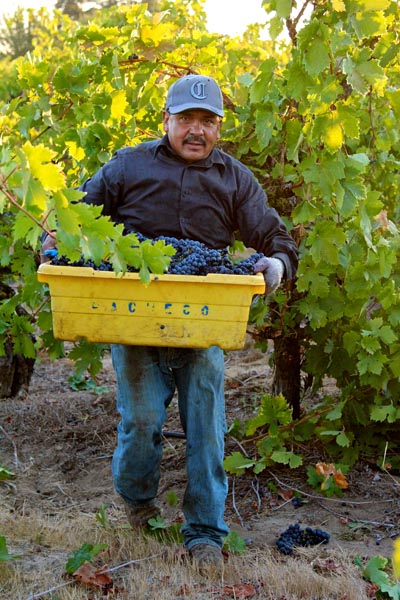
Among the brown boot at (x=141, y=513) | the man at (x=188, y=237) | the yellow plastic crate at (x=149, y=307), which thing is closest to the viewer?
the yellow plastic crate at (x=149, y=307)

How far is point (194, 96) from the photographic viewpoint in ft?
10.8

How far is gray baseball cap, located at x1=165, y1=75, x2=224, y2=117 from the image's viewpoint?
10.8 feet

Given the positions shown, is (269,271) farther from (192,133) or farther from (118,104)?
(118,104)

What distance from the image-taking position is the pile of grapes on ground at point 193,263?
9.46 ft

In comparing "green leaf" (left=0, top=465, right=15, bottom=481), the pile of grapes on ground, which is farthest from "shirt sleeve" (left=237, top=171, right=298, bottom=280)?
"green leaf" (left=0, top=465, right=15, bottom=481)

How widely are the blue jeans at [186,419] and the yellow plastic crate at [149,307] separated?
364mm

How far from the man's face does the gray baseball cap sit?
1.1 inches

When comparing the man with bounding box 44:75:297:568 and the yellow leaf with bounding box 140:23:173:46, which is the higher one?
the yellow leaf with bounding box 140:23:173:46

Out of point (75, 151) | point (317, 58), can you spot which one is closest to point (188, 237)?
point (317, 58)

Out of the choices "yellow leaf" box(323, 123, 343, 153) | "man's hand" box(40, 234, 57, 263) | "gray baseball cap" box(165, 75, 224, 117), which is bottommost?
"man's hand" box(40, 234, 57, 263)

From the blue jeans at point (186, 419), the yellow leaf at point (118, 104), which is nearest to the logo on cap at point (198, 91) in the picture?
the blue jeans at point (186, 419)

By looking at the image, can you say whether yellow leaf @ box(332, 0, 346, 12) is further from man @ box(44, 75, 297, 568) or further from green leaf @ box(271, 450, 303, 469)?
green leaf @ box(271, 450, 303, 469)

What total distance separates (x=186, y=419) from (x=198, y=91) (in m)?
1.24

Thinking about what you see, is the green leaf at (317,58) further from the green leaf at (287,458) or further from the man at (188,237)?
the green leaf at (287,458)
